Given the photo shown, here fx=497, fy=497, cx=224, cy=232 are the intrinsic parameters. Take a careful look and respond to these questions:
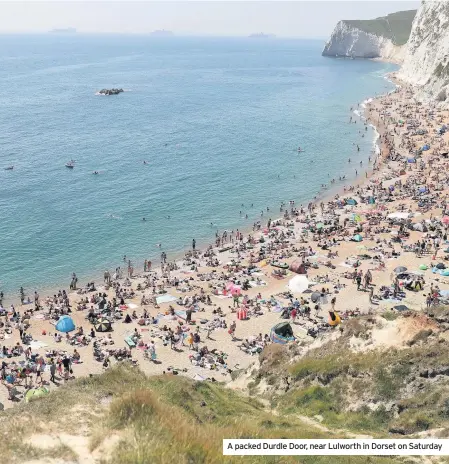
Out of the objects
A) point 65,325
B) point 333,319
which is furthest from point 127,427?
point 65,325

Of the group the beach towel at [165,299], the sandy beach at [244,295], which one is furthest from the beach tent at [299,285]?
the beach towel at [165,299]

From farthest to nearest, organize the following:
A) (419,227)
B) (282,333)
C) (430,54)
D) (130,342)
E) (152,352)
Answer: (430,54) < (419,227) < (130,342) < (282,333) < (152,352)

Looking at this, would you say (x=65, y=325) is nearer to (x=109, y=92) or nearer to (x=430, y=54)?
(x=109, y=92)

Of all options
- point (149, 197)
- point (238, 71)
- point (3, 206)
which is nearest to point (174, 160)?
point (149, 197)

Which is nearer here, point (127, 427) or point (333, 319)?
point (127, 427)

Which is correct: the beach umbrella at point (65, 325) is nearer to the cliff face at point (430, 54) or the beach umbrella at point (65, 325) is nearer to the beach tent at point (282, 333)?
the beach tent at point (282, 333)
